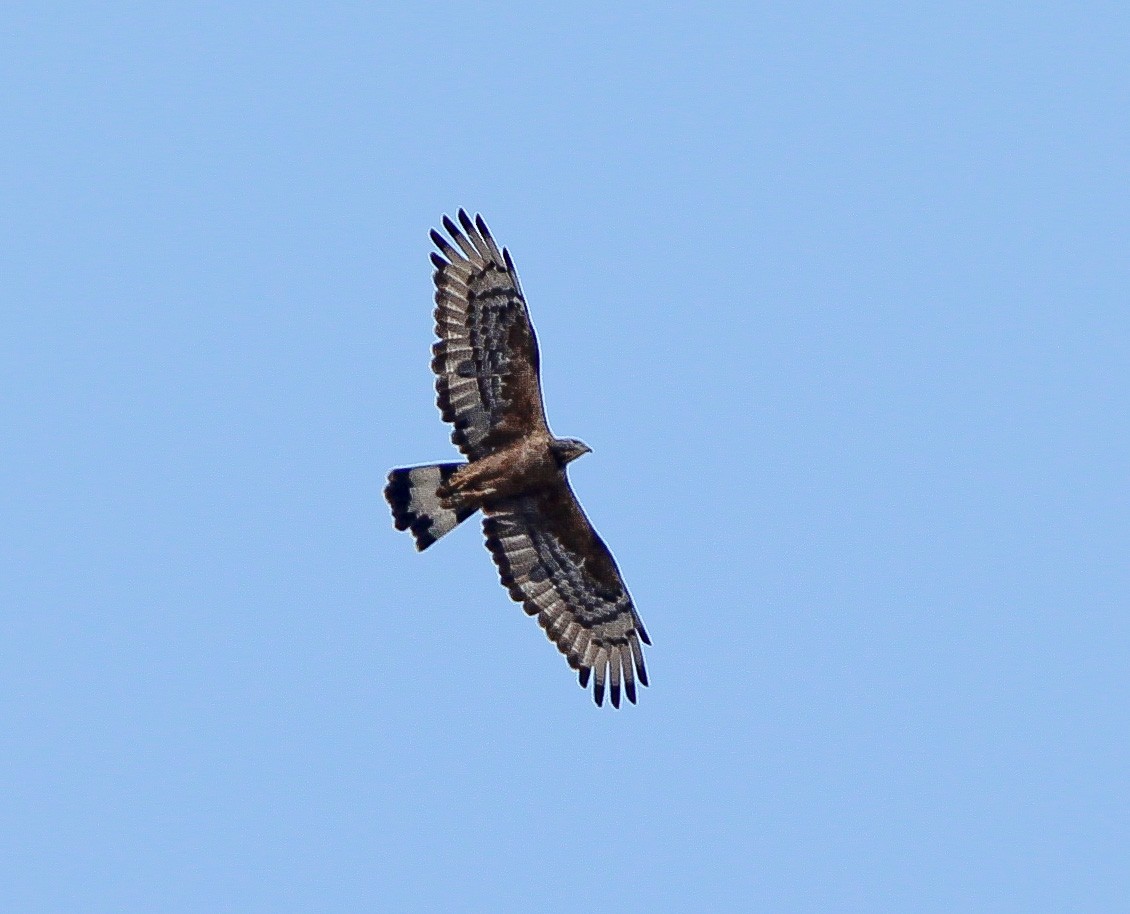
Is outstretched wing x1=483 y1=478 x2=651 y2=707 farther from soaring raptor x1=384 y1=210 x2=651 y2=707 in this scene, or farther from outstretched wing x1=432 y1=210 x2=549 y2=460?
outstretched wing x1=432 y1=210 x2=549 y2=460

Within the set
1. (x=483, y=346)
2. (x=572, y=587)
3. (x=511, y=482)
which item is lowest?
(x=572, y=587)

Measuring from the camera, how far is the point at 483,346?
17.3 metres

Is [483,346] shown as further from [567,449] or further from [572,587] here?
[572,587]

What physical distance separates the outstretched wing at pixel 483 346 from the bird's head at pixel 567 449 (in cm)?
23

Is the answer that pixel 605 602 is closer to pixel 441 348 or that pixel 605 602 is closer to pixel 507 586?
pixel 507 586

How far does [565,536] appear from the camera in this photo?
17938 mm

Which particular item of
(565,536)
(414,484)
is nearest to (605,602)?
(565,536)

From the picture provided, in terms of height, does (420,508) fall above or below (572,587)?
above

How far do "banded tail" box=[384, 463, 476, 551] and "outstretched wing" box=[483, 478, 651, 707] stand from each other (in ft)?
1.28

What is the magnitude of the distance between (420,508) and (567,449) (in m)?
1.45

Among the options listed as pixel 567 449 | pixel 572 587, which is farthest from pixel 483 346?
pixel 572 587

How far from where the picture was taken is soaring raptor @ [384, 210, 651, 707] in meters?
17.3

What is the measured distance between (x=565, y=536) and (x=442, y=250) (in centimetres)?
275

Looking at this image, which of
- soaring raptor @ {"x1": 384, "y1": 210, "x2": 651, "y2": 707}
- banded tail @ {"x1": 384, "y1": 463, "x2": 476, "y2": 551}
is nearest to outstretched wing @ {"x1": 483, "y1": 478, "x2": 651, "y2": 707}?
soaring raptor @ {"x1": 384, "y1": 210, "x2": 651, "y2": 707}
